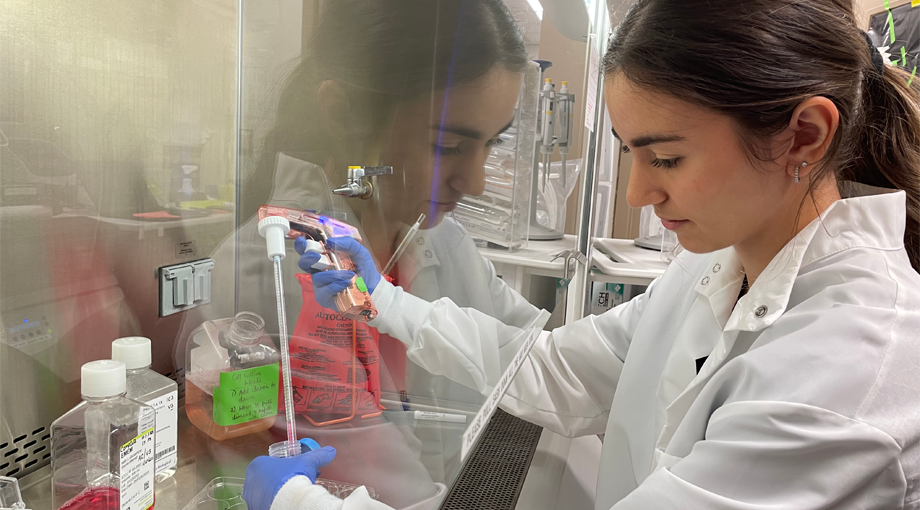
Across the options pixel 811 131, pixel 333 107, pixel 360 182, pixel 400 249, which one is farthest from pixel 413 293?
pixel 811 131

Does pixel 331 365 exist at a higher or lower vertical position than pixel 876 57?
lower

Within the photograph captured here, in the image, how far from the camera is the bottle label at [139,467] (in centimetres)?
63

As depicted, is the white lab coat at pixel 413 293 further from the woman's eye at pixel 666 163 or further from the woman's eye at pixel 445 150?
the woman's eye at pixel 666 163

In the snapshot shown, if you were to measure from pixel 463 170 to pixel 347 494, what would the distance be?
17.8 inches

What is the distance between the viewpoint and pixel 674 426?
94 cm

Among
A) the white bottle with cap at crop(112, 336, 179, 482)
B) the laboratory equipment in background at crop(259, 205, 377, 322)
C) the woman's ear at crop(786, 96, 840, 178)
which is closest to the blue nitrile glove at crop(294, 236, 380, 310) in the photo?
the laboratory equipment in background at crop(259, 205, 377, 322)

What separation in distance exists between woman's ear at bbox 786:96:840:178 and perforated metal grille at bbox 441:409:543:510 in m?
0.72

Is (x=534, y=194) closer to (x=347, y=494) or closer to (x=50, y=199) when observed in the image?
(x=347, y=494)

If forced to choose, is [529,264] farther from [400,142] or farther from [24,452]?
[24,452]

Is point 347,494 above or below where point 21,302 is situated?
below

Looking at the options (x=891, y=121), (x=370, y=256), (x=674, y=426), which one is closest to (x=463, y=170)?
(x=370, y=256)

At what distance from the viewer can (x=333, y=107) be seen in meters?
0.75

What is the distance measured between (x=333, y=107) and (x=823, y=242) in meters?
0.75

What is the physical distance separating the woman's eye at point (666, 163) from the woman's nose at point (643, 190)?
0.09ft
